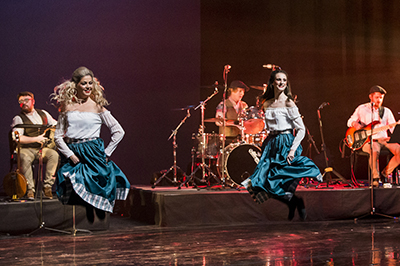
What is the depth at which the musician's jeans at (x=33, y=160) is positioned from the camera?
19.7 feet

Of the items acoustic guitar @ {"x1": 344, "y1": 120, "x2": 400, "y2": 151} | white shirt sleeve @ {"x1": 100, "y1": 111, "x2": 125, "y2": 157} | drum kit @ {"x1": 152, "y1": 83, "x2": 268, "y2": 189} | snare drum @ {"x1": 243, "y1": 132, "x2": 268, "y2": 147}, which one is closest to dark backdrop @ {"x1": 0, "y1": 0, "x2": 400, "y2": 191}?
acoustic guitar @ {"x1": 344, "y1": 120, "x2": 400, "y2": 151}

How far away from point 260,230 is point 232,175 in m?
1.28

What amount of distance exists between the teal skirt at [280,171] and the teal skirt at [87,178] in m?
1.37

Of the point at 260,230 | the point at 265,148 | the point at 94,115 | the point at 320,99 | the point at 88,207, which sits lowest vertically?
the point at 260,230

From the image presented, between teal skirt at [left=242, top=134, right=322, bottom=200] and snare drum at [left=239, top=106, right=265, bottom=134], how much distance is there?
224cm

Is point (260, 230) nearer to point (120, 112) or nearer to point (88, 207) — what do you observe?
point (88, 207)

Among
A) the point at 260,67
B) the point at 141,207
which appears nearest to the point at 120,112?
the point at 141,207

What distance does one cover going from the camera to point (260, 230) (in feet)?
18.3

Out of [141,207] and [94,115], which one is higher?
[94,115]

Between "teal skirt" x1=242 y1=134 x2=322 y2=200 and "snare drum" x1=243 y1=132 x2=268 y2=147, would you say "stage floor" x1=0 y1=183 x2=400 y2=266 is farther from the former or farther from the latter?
"snare drum" x1=243 y1=132 x2=268 y2=147

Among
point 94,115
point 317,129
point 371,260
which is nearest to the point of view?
point 371,260

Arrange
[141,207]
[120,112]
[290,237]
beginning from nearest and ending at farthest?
[290,237] < [141,207] < [120,112]

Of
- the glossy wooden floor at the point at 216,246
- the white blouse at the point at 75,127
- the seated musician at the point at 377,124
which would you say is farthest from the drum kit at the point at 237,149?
the white blouse at the point at 75,127

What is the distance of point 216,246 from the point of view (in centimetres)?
455
